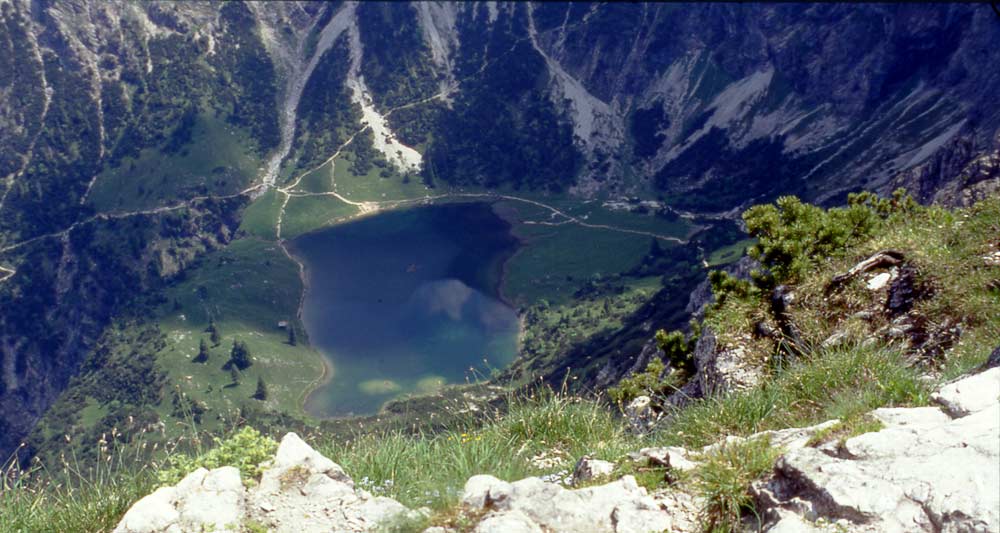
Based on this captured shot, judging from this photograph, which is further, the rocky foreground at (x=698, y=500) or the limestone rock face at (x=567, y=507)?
the limestone rock face at (x=567, y=507)

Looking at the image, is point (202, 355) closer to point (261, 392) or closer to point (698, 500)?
point (261, 392)

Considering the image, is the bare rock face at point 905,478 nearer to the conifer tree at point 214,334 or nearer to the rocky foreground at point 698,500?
the rocky foreground at point 698,500

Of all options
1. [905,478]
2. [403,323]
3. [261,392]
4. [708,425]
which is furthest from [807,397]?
[403,323]

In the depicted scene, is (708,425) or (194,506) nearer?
(194,506)

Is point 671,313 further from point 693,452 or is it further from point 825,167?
point 693,452

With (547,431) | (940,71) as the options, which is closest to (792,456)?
(547,431)

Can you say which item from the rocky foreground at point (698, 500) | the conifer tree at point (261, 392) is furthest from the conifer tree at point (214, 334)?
the rocky foreground at point (698, 500)

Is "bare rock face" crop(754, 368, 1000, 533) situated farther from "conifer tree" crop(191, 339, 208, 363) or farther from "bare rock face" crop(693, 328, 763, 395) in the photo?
"conifer tree" crop(191, 339, 208, 363)

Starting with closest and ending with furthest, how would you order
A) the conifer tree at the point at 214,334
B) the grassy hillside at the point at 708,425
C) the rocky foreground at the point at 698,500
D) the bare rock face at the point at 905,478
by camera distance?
the bare rock face at the point at 905,478 → the rocky foreground at the point at 698,500 → the grassy hillside at the point at 708,425 → the conifer tree at the point at 214,334
